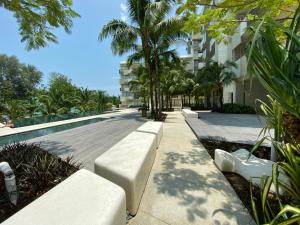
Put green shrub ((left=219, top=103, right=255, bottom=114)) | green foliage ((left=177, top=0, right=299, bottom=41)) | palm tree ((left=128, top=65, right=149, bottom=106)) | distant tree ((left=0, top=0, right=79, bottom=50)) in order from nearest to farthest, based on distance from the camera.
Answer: green foliage ((left=177, top=0, right=299, bottom=41))
distant tree ((left=0, top=0, right=79, bottom=50))
green shrub ((left=219, top=103, right=255, bottom=114))
palm tree ((left=128, top=65, right=149, bottom=106))

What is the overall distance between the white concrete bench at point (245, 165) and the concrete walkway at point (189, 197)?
260 millimetres

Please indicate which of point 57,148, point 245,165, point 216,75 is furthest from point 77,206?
point 216,75

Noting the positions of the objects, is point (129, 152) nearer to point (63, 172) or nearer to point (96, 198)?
point (63, 172)

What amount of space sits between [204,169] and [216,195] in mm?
1297

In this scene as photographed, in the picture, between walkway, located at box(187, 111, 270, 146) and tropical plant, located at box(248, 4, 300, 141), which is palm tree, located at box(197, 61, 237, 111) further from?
tropical plant, located at box(248, 4, 300, 141)

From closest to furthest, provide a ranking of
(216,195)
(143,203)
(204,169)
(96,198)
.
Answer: (96,198)
(143,203)
(216,195)
(204,169)

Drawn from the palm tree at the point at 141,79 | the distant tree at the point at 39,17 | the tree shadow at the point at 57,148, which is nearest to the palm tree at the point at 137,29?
the palm tree at the point at 141,79

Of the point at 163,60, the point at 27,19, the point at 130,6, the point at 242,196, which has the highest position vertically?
the point at 130,6

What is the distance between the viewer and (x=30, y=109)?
22047 millimetres

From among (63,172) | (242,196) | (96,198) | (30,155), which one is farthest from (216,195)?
(30,155)

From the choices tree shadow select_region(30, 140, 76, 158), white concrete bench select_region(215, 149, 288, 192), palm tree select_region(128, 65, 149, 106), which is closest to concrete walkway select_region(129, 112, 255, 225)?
white concrete bench select_region(215, 149, 288, 192)

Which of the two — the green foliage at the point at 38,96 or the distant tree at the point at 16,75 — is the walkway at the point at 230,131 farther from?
the distant tree at the point at 16,75

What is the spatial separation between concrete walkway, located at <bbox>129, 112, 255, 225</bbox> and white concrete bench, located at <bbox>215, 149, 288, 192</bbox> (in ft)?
0.85

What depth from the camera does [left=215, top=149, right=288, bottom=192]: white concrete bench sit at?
3.86 meters
